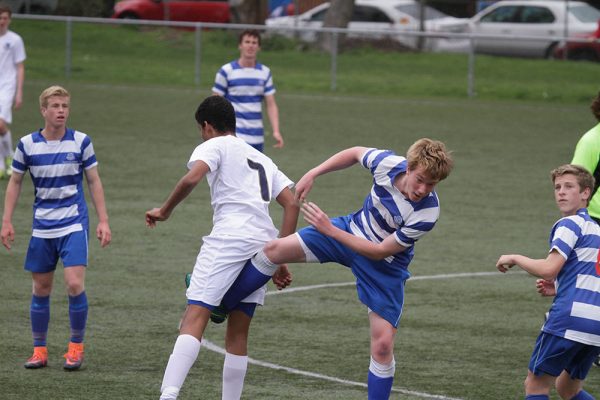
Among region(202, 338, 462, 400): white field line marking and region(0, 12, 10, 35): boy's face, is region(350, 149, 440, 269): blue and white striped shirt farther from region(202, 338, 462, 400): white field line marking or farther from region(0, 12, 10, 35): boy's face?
region(0, 12, 10, 35): boy's face

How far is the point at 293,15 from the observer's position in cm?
3647

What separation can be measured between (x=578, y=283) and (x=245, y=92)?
787 cm

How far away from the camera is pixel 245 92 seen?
13570mm

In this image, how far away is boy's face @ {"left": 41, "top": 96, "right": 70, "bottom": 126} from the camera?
7746mm

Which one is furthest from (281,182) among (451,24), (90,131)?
(451,24)

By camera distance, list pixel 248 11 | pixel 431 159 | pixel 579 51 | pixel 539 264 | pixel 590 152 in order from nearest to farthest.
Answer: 1. pixel 539 264
2. pixel 431 159
3. pixel 590 152
4. pixel 579 51
5. pixel 248 11

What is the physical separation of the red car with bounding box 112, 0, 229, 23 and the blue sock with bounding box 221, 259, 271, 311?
97.1 ft

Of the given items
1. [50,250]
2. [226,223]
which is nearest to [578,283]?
[226,223]

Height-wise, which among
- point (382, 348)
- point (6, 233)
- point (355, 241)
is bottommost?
point (382, 348)

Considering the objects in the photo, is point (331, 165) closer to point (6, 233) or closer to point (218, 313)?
point (218, 313)

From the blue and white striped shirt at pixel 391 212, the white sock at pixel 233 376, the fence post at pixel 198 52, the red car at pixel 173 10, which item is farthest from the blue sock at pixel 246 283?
the red car at pixel 173 10

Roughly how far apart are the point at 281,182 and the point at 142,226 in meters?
6.34

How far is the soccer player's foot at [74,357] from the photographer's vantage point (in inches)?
307

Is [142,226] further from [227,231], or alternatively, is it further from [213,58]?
[213,58]
